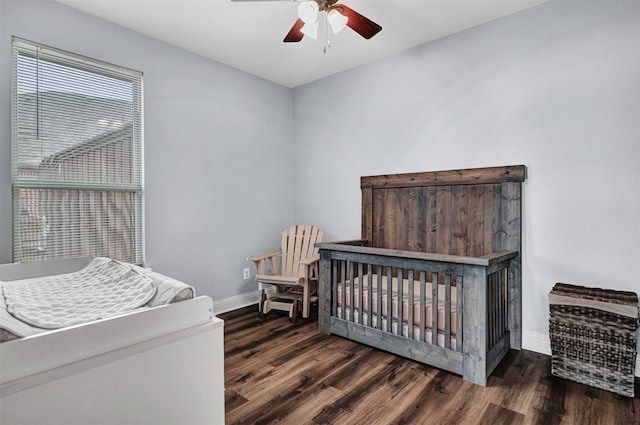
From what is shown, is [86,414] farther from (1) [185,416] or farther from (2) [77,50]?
(2) [77,50]

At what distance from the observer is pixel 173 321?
1.30 meters

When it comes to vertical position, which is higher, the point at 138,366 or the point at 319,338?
the point at 138,366

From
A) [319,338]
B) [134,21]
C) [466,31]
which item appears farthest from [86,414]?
[466,31]

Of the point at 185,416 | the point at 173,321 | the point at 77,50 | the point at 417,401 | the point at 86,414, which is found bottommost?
the point at 417,401

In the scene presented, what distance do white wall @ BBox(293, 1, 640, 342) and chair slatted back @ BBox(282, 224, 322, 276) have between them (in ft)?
3.23

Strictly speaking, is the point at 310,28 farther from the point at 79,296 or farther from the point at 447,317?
the point at 447,317

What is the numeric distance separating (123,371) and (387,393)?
57.7 inches

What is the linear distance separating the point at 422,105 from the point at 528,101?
0.86 metres

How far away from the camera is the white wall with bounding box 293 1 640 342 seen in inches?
84.8

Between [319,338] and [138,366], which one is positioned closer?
[138,366]

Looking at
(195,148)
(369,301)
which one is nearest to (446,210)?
(369,301)

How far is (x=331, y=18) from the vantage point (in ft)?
6.63

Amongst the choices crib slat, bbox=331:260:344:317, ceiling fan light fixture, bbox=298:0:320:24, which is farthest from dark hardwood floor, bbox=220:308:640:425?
ceiling fan light fixture, bbox=298:0:320:24

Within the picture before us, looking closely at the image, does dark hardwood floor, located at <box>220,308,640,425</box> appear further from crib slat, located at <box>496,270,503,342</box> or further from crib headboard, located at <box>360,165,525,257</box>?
crib headboard, located at <box>360,165,525,257</box>
